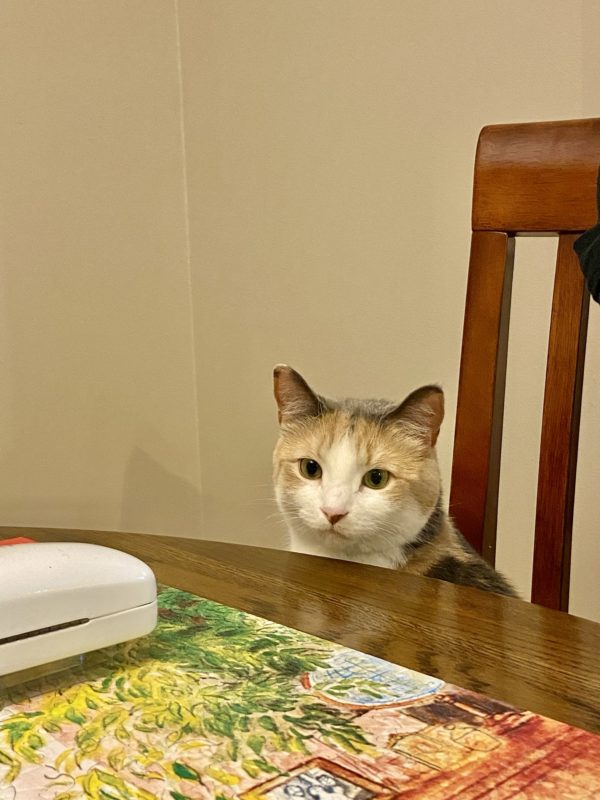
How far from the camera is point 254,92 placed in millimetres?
2016

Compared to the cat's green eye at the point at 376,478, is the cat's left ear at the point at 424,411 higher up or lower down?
higher up

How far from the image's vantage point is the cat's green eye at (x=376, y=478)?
1028 millimetres

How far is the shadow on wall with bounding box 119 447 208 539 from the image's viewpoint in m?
2.21

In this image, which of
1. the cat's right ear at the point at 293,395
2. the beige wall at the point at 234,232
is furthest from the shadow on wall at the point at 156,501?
the cat's right ear at the point at 293,395

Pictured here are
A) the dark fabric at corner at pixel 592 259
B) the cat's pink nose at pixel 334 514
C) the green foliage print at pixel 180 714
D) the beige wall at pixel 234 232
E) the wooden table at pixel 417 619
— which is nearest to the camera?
the green foliage print at pixel 180 714

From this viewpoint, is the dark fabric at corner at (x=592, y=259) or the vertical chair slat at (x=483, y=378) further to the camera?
the vertical chair slat at (x=483, y=378)

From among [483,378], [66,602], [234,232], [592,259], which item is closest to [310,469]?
[483,378]

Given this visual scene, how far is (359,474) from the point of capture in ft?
3.36

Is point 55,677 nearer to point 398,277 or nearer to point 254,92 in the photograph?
point 398,277

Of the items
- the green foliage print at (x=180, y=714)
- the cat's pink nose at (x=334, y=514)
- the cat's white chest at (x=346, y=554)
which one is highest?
the green foliage print at (x=180, y=714)

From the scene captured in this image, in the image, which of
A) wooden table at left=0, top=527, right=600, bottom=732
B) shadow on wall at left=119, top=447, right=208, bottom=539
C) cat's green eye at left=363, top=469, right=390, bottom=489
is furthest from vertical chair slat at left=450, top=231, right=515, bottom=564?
shadow on wall at left=119, top=447, right=208, bottom=539

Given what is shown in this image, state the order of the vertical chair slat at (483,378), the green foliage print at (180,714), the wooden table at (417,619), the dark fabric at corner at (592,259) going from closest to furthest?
1. the green foliage print at (180,714)
2. the wooden table at (417,619)
3. the dark fabric at corner at (592,259)
4. the vertical chair slat at (483,378)

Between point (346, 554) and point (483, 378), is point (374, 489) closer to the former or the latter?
point (346, 554)

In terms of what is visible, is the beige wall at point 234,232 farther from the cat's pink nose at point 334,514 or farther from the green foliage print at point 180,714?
the green foliage print at point 180,714
